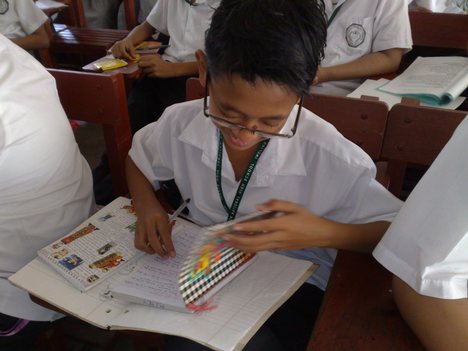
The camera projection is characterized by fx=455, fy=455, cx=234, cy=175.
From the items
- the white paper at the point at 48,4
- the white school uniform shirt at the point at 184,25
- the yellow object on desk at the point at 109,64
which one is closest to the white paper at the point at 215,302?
the yellow object on desk at the point at 109,64

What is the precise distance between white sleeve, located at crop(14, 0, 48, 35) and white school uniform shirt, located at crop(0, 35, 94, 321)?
76.7 inches

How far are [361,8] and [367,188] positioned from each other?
128 cm

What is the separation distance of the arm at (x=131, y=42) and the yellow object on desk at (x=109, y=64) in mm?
90

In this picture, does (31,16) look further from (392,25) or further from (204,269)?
(204,269)

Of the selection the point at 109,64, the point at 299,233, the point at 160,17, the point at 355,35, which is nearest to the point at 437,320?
the point at 299,233

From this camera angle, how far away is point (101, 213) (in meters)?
1.09

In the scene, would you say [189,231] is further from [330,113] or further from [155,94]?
[155,94]

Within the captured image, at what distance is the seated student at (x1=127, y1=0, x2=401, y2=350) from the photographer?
79 centimetres

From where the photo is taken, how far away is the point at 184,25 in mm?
2320

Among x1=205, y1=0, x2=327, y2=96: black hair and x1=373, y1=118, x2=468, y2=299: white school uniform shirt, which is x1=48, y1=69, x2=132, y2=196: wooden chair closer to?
x1=205, y1=0, x2=327, y2=96: black hair

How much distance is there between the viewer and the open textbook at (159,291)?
0.76m

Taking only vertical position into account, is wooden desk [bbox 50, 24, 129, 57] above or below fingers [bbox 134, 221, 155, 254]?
below

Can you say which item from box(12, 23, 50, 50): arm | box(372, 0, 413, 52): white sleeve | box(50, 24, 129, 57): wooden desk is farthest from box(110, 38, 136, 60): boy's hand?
box(372, 0, 413, 52): white sleeve

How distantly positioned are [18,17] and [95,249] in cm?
240
